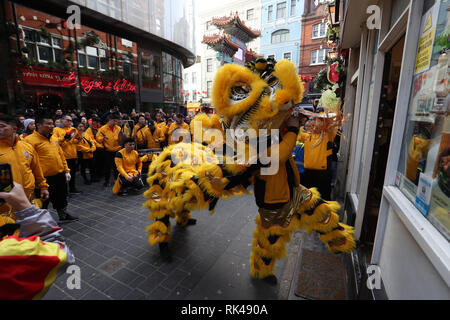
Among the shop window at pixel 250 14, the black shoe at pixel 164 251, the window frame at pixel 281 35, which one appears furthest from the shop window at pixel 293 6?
the black shoe at pixel 164 251

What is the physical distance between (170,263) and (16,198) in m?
2.13

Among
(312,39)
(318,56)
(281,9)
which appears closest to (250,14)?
(281,9)

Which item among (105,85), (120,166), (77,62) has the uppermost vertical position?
(77,62)

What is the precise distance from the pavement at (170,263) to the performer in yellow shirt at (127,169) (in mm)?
972

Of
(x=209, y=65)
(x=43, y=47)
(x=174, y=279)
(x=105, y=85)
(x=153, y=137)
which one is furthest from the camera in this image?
(x=209, y=65)

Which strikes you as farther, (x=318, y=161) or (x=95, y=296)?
(x=318, y=161)

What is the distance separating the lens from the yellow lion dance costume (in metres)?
2.12

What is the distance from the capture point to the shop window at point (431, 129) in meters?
1.36

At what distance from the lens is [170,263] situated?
121 inches

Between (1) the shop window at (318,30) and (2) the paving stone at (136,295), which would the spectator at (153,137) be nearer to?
(2) the paving stone at (136,295)

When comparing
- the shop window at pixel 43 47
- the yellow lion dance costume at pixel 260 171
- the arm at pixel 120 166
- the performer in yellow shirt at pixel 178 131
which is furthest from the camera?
the shop window at pixel 43 47

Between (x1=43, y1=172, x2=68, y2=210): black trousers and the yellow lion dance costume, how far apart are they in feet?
9.10

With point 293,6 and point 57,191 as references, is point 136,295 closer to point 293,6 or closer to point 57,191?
point 57,191
